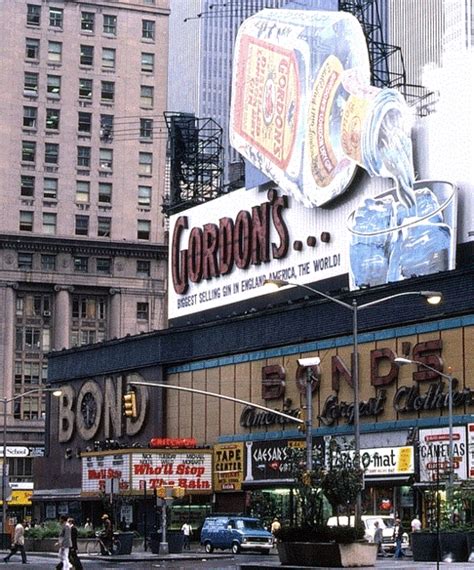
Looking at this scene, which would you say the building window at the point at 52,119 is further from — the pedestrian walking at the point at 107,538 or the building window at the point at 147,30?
the pedestrian walking at the point at 107,538

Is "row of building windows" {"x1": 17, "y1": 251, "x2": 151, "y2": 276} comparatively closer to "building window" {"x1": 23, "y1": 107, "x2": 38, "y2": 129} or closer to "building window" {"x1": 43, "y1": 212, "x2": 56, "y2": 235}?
"building window" {"x1": 43, "y1": 212, "x2": 56, "y2": 235}

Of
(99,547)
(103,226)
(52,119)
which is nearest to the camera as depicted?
(99,547)

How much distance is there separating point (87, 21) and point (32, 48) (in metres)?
7.03

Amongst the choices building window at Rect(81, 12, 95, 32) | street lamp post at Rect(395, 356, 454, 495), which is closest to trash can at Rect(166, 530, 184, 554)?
street lamp post at Rect(395, 356, 454, 495)

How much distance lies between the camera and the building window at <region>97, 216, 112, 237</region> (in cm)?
14562

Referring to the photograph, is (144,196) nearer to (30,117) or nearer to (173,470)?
(30,117)

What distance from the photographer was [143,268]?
14675 centimetres

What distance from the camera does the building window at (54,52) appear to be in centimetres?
14550

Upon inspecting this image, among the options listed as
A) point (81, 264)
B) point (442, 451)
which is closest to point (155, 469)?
point (442, 451)

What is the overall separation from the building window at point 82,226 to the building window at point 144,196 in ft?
20.8

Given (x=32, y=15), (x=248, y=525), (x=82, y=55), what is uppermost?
(x=32, y=15)

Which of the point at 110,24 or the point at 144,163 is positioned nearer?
the point at 110,24

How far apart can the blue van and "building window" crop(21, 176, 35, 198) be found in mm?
76231

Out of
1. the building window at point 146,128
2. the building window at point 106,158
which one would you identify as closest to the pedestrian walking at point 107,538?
the building window at point 106,158
